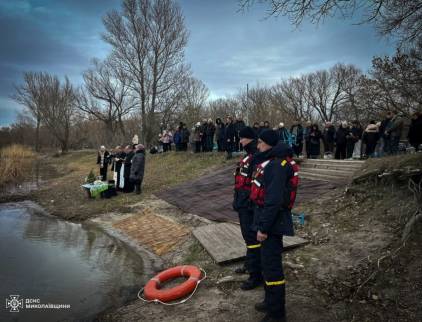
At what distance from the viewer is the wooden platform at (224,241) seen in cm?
591

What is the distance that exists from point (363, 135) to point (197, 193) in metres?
6.62

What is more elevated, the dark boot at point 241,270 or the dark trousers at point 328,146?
the dark trousers at point 328,146

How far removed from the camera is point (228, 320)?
4074 mm

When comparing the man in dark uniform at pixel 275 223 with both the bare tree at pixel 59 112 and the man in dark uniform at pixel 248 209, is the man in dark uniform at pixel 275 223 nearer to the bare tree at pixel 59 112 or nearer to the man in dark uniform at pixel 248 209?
the man in dark uniform at pixel 248 209

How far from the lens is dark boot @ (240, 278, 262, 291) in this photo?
15.5ft

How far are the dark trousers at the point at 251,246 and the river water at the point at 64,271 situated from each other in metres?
1.88

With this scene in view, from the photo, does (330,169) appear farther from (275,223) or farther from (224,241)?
(275,223)

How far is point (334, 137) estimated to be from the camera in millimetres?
14578

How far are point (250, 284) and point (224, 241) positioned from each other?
1.93m

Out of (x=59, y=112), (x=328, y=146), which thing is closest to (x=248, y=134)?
(x=328, y=146)

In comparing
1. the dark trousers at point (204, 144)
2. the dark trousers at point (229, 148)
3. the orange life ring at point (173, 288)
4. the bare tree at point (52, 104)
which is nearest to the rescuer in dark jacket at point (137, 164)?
the dark trousers at point (229, 148)

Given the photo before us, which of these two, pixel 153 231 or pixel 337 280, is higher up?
pixel 337 280

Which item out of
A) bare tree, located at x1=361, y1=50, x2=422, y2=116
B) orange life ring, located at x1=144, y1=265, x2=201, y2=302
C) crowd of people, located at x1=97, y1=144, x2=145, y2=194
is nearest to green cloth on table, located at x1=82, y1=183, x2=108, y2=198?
crowd of people, located at x1=97, y1=144, x2=145, y2=194

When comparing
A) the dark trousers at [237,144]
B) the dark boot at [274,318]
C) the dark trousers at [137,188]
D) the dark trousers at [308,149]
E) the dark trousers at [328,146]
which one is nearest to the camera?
the dark boot at [274,318]
